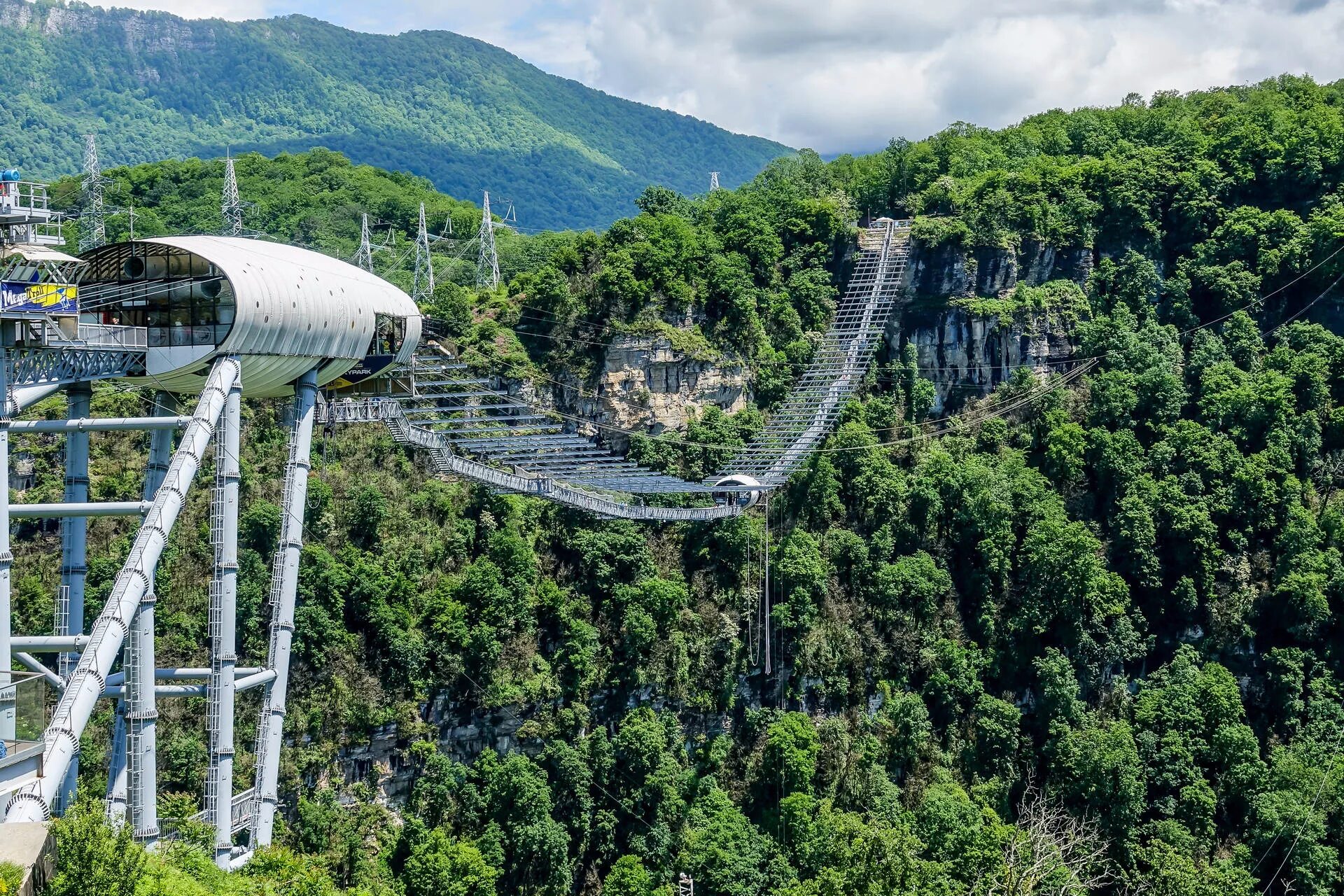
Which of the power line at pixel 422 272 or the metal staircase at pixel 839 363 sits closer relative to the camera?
the metal staircase at pixel 839 363

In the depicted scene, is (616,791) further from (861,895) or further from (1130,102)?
(1130,102)

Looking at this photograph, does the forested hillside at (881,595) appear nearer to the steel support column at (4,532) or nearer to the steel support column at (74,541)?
the steel support column at (74,541)

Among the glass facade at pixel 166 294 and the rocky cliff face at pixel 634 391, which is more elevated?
the glass facade at pixel 166 294

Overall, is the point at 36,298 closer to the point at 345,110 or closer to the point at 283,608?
the point at 283,608

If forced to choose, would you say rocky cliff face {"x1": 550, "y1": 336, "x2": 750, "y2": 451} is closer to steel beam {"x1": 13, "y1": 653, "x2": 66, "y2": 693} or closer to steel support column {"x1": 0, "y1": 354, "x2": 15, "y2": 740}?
steel beam {"x1": 13, "y1": 653, "x2": 66, "y2": 693}

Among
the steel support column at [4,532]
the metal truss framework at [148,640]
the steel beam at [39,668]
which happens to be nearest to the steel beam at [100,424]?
the metal truss framework at [148,640]

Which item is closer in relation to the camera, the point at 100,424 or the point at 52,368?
the point at 52,368

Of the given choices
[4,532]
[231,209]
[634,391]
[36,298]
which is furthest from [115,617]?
[231,209]
